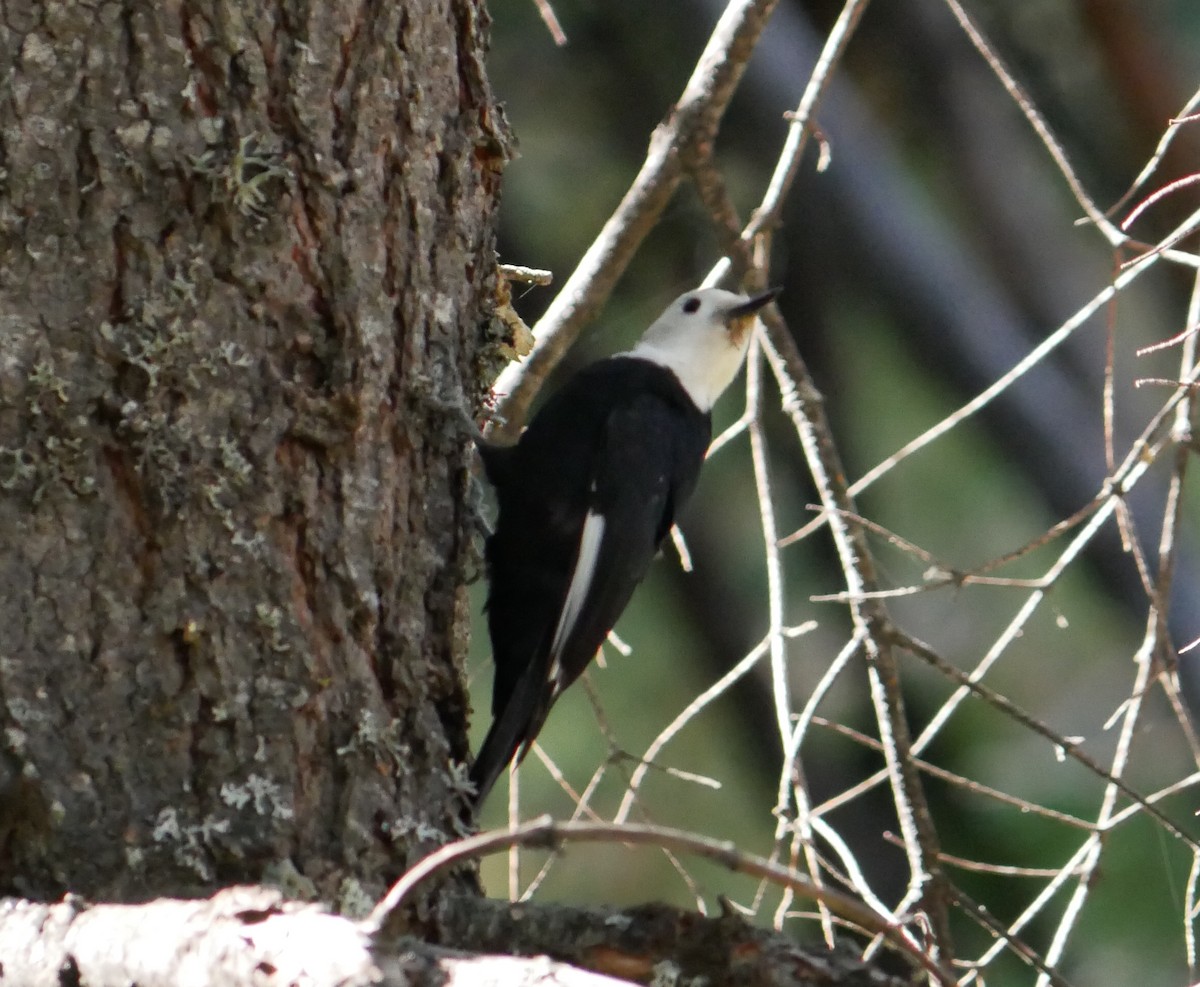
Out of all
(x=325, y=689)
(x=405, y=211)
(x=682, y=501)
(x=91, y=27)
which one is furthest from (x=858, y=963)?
(x=682, y=501)

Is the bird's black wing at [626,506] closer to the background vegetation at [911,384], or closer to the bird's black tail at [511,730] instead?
the bird's black tail at [511,730]

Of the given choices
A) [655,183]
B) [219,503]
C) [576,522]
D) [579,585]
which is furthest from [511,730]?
[655,183]

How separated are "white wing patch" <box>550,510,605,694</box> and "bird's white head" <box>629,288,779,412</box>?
544mm

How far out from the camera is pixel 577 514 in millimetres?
2551

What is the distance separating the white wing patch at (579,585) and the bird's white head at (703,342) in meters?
0.54

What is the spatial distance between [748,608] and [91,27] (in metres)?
3.51

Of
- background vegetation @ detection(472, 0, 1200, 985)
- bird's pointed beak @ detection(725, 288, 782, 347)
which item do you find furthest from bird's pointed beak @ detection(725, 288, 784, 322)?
background vegetation @ detection(472, 0, 1200, 985)

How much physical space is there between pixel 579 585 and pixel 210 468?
92 cm

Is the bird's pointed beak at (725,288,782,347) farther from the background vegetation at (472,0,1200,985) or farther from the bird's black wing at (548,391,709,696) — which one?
the background vegetation at (472,0,1200,985)

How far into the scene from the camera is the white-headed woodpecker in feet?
7.75

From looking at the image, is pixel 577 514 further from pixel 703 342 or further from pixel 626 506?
pixel 703 342

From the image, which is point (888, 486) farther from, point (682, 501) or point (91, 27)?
point (91, 27)

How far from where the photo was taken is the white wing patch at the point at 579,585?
2342mm

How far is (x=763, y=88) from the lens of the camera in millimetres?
3889
